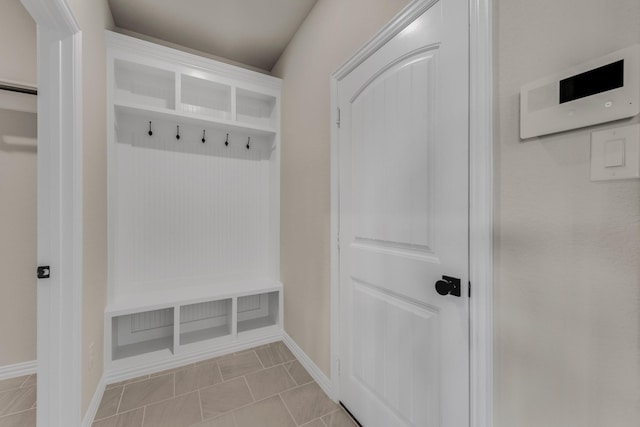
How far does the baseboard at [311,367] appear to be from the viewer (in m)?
1.77

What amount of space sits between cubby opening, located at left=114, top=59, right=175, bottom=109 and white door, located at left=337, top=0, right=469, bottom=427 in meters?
1.69

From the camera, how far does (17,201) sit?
190 cm

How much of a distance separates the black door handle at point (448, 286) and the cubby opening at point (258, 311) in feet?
5.98

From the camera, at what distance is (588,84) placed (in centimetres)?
66

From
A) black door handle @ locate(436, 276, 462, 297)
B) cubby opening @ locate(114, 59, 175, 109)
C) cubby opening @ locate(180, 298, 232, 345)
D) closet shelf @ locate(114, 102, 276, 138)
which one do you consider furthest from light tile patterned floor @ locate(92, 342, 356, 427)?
cubby opening @ locate(114, 59, 175, 109)

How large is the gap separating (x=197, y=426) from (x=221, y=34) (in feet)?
9.61

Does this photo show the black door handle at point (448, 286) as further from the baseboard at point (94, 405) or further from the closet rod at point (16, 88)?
the closet rod at point (16, 88)

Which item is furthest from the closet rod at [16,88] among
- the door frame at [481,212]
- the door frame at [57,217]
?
the door frame at [481,212]

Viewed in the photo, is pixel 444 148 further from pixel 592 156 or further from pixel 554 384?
pixel 554 384

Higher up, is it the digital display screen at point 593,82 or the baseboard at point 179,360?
the digital display screen at point 593,82

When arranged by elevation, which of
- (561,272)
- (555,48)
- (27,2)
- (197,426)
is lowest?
(197,426)

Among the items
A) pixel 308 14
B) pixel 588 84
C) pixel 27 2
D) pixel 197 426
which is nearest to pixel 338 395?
pixel 197 426

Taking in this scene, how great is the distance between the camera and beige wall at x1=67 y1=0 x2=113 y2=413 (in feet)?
4.78

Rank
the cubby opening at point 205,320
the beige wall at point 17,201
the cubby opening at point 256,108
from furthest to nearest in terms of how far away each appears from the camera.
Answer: the cubby opening at point 256,108 → the cubby opening at point 205,320 → the beige wall at point 17,201
